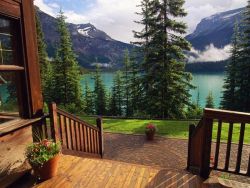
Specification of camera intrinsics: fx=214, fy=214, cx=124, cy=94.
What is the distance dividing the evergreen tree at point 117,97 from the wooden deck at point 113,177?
2751cm

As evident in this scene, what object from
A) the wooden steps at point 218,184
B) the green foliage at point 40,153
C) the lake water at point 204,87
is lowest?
the lake water at point 204,87

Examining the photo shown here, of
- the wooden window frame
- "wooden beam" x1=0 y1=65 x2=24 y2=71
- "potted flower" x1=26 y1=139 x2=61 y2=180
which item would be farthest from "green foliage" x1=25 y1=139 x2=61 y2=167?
"wooden beam" x1=0 y1=65 x2=24 y2=71

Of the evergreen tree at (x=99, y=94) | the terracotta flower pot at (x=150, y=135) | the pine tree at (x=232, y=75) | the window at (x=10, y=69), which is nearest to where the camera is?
the window at (x=10, y=69)

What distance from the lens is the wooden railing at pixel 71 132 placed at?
4.39 meters

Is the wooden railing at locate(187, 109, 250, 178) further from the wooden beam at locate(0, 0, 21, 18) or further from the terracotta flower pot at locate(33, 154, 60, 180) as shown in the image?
the wooden beam at locate(0, 0, 21, 18)

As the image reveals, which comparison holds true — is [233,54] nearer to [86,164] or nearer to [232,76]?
[232,76]

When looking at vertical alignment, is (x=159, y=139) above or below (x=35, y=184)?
below

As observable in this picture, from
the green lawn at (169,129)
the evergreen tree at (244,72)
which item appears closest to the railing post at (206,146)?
the green lawn at (169,129)

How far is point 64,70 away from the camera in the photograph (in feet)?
80.5

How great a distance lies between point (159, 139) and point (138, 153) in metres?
1.71

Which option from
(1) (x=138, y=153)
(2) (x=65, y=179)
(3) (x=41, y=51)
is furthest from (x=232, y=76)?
(2) (x=65, y=179)

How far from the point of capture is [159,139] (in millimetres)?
9375

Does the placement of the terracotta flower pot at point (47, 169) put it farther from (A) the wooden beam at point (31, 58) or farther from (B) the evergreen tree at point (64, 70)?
(B) the evergreen tree at point (64, 70)

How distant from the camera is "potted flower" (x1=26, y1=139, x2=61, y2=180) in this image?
3.51m
